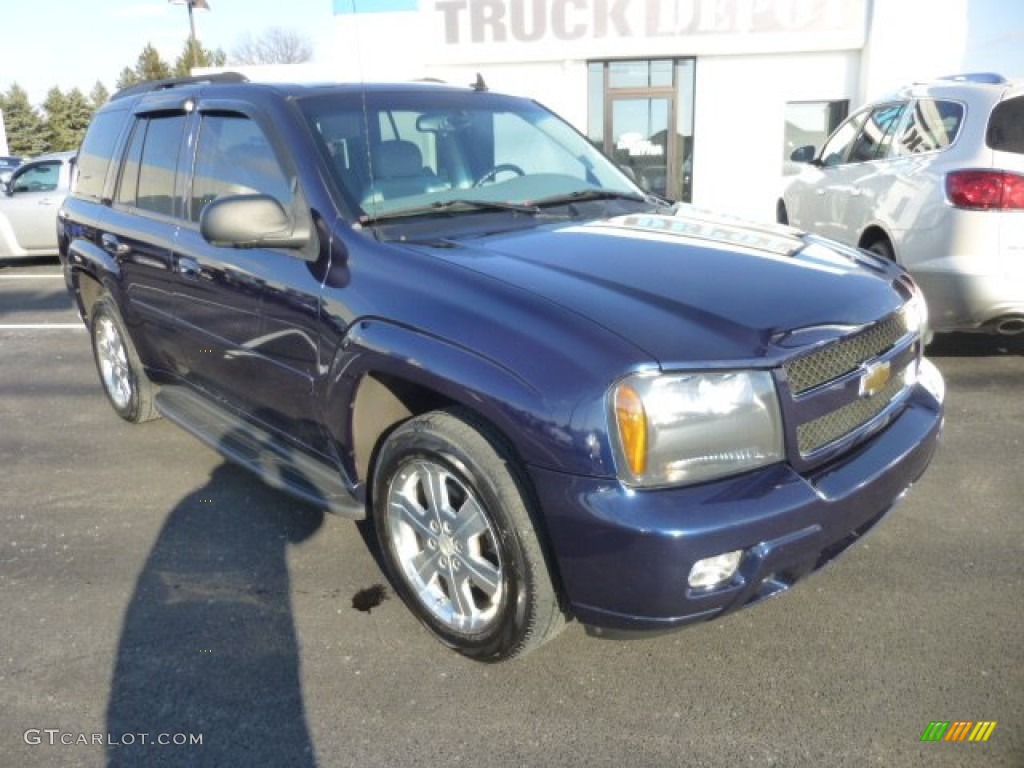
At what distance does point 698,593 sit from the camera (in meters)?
2.22

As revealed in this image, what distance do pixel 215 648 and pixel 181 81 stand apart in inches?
121

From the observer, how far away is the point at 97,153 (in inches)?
202

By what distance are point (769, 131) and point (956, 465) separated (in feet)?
35.3

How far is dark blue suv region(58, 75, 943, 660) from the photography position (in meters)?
2.22

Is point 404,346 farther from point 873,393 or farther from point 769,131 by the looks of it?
point 769,131

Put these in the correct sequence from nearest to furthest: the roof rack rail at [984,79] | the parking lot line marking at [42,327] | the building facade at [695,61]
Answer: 1. the roof rack rail at [984,79]
2. the parking lot line marking at [42,327]
3. the building facade at [695,61]

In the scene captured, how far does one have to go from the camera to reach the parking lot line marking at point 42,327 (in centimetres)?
816

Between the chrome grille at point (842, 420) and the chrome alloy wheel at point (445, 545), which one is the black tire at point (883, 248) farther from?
the chrome alloy wheel at point (445, 545)

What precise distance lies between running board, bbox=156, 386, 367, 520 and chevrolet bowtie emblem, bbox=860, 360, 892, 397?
1.77 metres

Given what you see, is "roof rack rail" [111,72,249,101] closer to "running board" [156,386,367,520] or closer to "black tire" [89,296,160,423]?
"black tire" [89,296,160,423]

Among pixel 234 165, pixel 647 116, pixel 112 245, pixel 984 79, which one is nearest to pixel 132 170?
pixel 112 245

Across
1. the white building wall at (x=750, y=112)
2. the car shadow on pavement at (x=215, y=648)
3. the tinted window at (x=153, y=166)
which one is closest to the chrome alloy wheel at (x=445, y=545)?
the car shadow on pavement at (x=215, y=648)

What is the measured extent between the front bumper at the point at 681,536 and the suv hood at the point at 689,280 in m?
0.37

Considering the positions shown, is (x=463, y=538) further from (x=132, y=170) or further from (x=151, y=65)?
(x=151, y=65)
